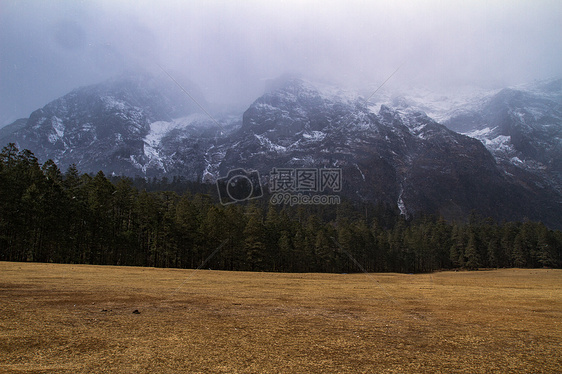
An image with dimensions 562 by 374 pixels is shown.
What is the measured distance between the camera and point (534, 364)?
955 centimetres

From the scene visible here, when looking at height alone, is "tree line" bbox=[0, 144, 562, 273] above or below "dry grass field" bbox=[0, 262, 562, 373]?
above

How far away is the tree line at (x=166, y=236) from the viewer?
190 ft

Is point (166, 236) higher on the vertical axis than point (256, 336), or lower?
higher

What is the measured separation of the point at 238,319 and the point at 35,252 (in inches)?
2372

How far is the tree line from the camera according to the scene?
58031mm

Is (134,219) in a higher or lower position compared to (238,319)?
higher

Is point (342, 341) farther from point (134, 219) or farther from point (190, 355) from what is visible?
point (134, 219)

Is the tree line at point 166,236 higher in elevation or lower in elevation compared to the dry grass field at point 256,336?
higher

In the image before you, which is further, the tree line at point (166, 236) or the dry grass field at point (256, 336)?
the tree line at point (166, 236)

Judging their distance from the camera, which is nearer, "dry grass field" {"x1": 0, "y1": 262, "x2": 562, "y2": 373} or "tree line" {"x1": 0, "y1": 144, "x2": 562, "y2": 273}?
"dry grass field" {"x1": 0, "y1": 262, "x2": 562, "y2": 373}

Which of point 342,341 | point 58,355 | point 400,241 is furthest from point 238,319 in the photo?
point 400,241

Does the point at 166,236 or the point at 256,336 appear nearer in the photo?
the point at 256,336

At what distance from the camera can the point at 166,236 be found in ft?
240

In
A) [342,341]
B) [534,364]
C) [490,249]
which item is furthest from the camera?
[490,249]
